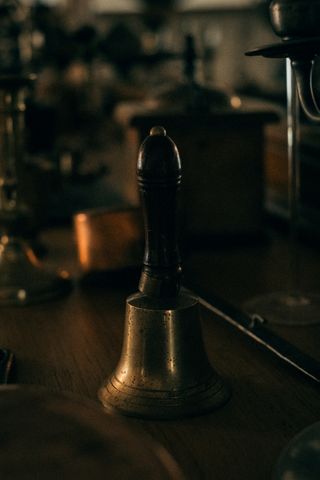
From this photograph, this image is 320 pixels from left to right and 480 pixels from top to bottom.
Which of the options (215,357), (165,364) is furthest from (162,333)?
(215,357)

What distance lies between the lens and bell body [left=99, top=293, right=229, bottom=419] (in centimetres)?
75

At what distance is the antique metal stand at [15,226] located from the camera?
1.11 m

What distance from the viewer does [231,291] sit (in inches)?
45.0

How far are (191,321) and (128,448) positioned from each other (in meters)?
0.31

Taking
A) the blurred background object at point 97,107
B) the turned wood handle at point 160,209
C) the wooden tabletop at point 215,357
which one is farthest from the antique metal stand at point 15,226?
the turned wood handle at point 160,209

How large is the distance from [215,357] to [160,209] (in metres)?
0.22

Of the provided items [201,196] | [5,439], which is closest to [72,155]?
[201,196]

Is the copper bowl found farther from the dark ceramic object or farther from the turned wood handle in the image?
the dark ceramic object

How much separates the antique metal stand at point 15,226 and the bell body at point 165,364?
14.1 inches

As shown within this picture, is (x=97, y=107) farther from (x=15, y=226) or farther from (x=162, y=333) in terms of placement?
(x=162, y=333)

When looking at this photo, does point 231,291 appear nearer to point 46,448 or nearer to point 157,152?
point 157,152

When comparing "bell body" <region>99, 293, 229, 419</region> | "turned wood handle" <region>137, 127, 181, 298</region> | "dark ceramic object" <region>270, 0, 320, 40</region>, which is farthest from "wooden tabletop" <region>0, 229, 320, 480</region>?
"dark ceramic object" <region>270, 0, 320, 40</region>

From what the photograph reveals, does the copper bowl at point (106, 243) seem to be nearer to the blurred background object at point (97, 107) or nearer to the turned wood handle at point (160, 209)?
the blurred background object at point (97, 107)

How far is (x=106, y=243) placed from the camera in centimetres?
117
